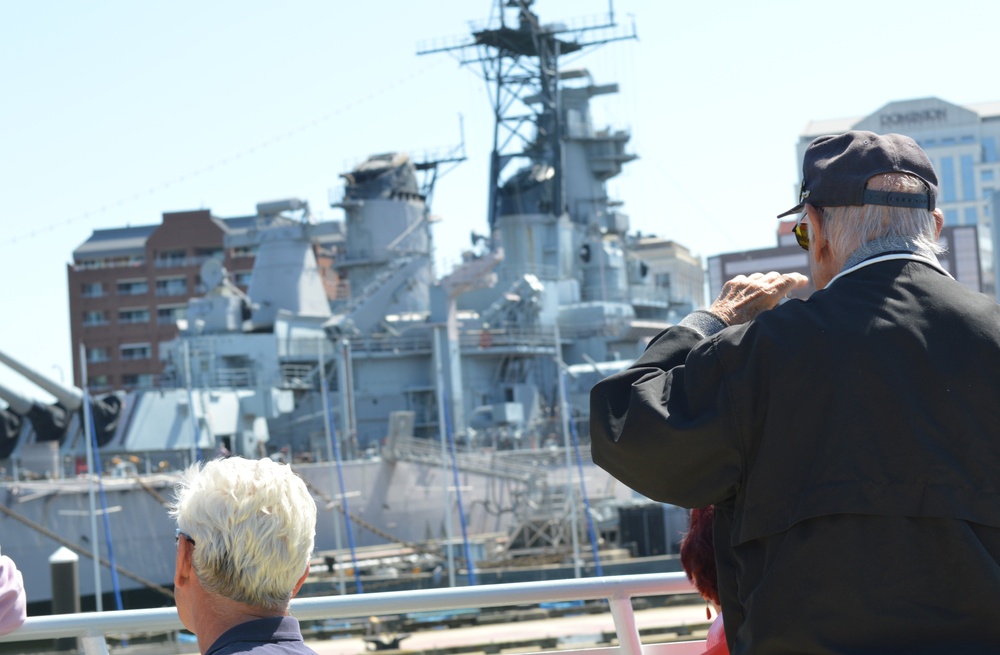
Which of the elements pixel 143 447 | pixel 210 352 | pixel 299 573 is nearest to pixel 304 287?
pixel 210 352

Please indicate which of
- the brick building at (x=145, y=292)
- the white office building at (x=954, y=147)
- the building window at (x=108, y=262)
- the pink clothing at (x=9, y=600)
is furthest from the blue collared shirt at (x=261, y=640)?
the white office building at (x=954, y=147)

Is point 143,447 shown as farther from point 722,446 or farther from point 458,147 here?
point 722,446

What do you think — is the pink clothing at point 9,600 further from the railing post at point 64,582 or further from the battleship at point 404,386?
the battleship at point 404,386

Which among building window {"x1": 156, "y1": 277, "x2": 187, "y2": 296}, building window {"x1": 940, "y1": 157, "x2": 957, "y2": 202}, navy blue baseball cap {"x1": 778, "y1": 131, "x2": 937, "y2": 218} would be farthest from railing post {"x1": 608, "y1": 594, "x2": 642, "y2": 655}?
building window {"x1": 940, "y1": 157, "x2": 957, "y2": 202}

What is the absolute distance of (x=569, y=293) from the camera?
41.3 meters

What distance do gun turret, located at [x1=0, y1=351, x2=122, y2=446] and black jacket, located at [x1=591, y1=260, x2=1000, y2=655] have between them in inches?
1181

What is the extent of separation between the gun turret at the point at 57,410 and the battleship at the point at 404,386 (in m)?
0.06

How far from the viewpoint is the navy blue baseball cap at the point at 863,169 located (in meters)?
1.98

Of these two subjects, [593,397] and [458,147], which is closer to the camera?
[593,397]

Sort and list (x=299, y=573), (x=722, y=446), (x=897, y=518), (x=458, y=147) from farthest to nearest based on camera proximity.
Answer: (x=458, y=147), (x=299, y=573), (x=722, y=446), (x=897, y=518)

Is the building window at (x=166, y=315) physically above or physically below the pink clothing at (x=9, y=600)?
above

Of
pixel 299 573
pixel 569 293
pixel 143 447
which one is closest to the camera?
pixel 299 573

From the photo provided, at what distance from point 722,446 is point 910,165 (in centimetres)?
58

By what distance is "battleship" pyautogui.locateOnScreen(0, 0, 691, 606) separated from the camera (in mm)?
26750
